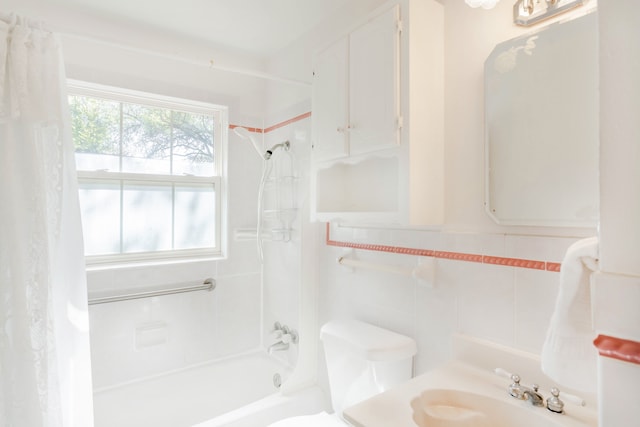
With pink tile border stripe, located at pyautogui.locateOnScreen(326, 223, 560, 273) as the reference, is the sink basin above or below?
below

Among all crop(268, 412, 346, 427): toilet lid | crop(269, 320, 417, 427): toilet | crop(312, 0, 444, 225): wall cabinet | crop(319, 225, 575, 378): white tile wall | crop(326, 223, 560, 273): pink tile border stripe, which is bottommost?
crop(268, 412, 346, 427): toilet lid

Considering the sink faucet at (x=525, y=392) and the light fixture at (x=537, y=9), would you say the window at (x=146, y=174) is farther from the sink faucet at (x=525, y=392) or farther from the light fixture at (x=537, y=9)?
the sink faucet at (x=525, y=392)

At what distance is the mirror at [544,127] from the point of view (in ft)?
3.05

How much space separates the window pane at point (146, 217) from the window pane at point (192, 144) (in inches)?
7.8

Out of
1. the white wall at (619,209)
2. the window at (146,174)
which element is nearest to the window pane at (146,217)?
the window at (146,174)

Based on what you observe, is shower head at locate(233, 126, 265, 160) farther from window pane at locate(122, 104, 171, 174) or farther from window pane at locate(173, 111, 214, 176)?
window pane at locate(122, 104, 171, 174)

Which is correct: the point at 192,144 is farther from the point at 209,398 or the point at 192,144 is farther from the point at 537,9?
the point at 537,9

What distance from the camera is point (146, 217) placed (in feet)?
7.25

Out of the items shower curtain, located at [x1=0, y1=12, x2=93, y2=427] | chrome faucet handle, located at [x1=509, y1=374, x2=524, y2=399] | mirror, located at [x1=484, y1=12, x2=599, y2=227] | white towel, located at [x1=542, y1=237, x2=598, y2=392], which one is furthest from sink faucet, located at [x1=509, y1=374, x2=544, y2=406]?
shower curtain, located at [x1=0, y1=12, x2=93, y2=427]

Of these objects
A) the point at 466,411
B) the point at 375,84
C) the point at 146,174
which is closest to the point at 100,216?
the point at 146,174

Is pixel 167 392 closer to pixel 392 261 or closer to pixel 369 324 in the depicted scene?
pixel 369 324

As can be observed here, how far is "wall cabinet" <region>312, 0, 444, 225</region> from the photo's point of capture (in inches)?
47.4

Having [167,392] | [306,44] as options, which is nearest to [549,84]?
[306,44]

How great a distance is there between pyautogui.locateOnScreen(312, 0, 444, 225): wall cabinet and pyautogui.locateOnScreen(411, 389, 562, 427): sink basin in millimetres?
553
